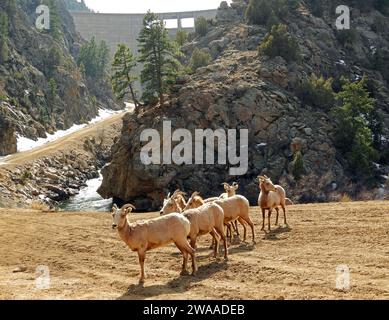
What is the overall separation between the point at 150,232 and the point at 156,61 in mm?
42933

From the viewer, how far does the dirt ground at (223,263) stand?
11891 mm

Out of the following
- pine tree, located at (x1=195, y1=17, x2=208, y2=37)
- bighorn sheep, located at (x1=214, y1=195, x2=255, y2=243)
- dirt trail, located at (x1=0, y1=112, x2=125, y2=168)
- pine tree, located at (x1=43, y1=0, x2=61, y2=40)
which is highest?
pine tree, located at (x1=43, y1=0, x2=61, y2=40)

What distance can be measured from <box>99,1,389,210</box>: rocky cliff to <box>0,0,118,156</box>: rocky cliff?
86.6 feet

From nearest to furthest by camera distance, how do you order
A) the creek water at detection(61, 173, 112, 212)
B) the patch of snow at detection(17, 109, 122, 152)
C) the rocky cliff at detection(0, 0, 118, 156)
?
the creek water at detection(61, 173, 112, 212), the patch of snow at detection(17, 109, 122, 152), the rocky cliff at detection(0, 0, 118, 156)

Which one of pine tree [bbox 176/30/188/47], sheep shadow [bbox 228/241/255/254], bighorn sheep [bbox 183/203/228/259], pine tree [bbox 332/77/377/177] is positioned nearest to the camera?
bighorn sheep [bbox 183/203/228/259]

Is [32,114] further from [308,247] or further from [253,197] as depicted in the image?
[308,247]

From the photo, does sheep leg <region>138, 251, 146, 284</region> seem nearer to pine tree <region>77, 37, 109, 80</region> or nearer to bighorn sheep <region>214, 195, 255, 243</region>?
bighorn sheep <region>214, 195, 255, 243</region>

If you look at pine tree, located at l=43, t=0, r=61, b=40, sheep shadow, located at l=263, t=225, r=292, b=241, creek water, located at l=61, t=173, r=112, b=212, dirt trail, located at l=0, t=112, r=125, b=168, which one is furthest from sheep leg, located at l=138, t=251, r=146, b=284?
pine tree, located at l=43, t=0, r=61, b=40

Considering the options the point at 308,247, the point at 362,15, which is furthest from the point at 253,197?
the point at 362,15

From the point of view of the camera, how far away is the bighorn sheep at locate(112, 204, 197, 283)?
43.5 feet

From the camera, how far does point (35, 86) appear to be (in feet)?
293

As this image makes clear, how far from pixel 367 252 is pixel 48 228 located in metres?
14.7

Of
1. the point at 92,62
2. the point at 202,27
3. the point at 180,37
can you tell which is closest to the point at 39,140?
the point at 180,37
